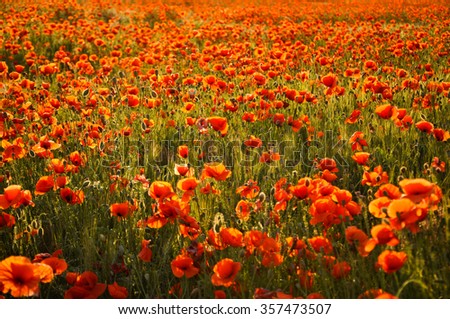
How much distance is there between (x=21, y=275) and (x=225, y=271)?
0.60 m

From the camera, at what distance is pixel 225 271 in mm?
1583

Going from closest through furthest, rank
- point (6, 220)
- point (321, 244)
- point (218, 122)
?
point (321, 244), point (6, 220), point (218, 122)

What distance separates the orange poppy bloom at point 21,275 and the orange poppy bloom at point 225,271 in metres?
0.50

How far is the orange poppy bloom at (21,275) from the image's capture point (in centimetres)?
136

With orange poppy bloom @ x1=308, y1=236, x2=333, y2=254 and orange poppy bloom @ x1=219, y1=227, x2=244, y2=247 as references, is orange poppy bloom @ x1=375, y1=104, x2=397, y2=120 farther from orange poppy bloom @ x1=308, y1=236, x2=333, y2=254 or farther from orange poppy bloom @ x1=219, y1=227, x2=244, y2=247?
orange poppy bloom @ x1=219, y1=227, x2=244, y2=247

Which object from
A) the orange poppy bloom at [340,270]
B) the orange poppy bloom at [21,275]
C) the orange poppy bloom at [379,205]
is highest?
the orange poppy bloom at [379,205]

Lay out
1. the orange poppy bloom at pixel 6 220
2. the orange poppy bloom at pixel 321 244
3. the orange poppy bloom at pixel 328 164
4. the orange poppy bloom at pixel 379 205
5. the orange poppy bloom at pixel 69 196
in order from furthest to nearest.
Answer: the orange poppy bloom at pixel 328 164, the orange poppy bloom at pixel 69 196, the orange poppy bloom at pixel 6 220, the orange poppy bloom at pixel 321 244, the orange poppy bloom at pixel 379 205

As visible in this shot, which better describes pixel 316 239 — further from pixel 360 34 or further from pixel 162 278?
pixel 360 34

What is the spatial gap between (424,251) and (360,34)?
4.91m

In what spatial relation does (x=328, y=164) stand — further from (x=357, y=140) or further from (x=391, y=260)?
(x=391, y=260)

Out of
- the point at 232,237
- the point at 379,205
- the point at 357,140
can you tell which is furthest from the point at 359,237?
the point at 357,140

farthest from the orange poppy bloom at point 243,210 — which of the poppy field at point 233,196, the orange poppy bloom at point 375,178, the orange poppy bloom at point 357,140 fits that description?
the orange poppy bloom at point 357,140

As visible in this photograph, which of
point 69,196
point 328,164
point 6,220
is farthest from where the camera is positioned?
point 328,164

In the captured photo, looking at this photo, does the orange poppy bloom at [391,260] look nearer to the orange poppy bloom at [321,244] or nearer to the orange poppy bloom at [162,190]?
the orange poppy bloom at [321,244]
